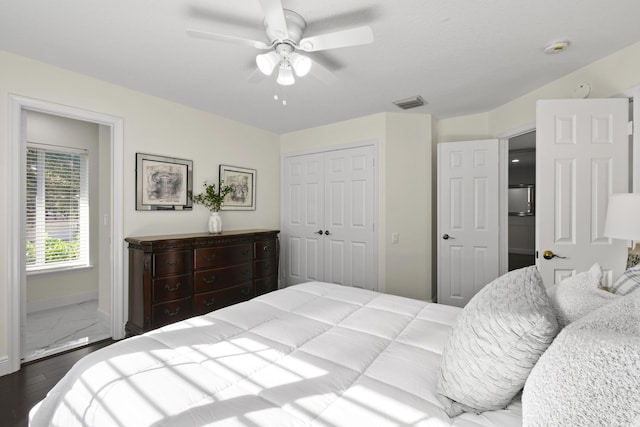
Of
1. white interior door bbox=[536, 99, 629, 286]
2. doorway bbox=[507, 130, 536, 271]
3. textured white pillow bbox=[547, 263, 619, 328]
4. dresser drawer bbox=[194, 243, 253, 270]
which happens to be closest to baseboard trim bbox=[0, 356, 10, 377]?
dresser drawer bbox=[194, 243, 253, 270]

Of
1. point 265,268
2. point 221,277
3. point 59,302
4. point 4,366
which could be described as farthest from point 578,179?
point 59,302

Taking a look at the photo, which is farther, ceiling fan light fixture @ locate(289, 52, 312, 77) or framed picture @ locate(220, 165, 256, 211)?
framed picture @ locate(220, 165, 256, 211)

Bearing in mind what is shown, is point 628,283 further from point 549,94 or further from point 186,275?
point 186,275

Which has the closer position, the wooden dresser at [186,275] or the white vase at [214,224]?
the wooden dresser at [186,275]

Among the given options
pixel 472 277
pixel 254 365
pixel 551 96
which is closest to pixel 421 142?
pixel 551 96

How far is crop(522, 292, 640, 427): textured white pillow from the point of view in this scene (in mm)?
547

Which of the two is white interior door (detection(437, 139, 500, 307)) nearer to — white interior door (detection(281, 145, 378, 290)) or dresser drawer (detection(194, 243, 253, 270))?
white interior door (detection(281, 145, 378, 290))

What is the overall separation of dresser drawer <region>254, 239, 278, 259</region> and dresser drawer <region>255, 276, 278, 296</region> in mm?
297

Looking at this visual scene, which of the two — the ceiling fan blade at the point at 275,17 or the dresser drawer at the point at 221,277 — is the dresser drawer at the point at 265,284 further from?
the ceiling fan blade at the point at 275,17

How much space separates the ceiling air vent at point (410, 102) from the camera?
3160 millimetres

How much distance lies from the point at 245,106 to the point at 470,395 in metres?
3.41

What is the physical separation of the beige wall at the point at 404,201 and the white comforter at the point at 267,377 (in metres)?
2.01

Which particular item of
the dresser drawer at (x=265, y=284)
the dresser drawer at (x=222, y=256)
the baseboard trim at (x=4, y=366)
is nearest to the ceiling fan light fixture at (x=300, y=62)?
the dresser drawer at (x=222, y=256)

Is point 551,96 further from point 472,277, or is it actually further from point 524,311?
point 524,311
